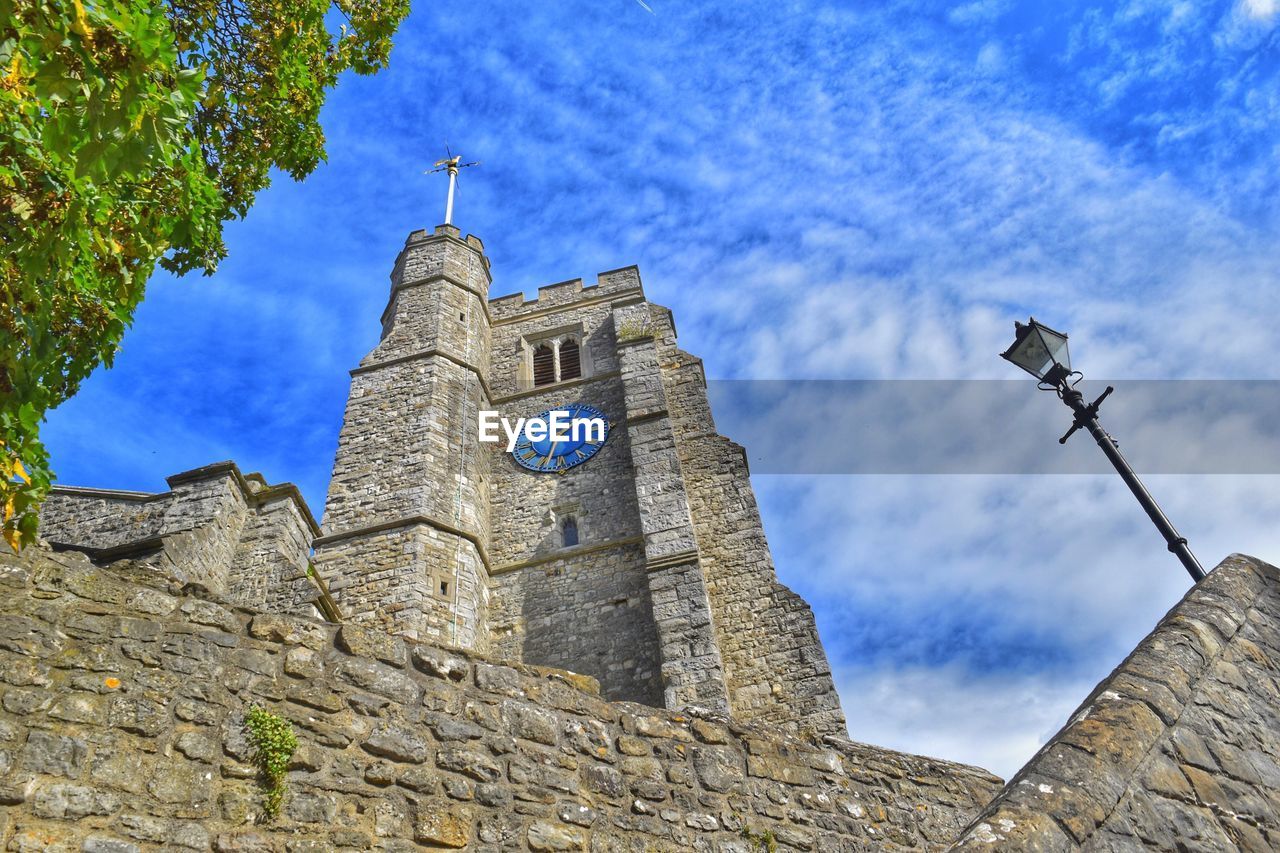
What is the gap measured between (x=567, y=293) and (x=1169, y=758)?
2009 cm

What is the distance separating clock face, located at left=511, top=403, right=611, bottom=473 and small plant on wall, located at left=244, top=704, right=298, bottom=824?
13.0m

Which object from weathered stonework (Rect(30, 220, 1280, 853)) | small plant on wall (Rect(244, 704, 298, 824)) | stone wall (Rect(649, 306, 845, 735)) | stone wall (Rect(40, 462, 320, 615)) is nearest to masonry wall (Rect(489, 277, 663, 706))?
stone wall (Rect(649, 306, 845, 735))

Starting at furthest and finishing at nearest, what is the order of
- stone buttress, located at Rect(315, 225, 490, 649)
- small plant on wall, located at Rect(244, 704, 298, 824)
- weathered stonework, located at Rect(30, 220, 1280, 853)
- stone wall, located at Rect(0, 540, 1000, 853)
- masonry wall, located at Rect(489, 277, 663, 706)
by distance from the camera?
1. masonry wall, located at Rect(489, 277, 663, 706)
2. stone buttress, located at Rect(315, 225, 490, 649)
3. small plant on wall, located at Rect(244, 704, 298, 824)
4. stone wall, located at Rect(0, 540, 1000, 853)
5. weathered stonework, located at Rect(30, 220, 1280, 853)

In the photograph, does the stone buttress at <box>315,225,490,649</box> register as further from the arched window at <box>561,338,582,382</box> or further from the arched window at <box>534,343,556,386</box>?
the arched window at <box>561,338,582,382</box>

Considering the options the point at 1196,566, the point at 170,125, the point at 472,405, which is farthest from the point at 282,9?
the point at 472,405

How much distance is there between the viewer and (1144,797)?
2943 millimetres

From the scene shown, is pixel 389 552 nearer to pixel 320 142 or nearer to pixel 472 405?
pixel 472 405

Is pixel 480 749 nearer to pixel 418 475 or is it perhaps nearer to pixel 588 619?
pixel 588 619

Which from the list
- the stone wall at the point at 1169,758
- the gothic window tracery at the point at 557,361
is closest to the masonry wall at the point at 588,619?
the gothic window tracery at the point at 557,361

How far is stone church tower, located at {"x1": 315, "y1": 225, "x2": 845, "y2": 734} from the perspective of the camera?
40.4ft

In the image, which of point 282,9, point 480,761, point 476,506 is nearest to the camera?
point 480,761

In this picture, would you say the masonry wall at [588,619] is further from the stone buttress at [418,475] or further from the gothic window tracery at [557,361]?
the gothic window tracery at [557,361]

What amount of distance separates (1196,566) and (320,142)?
6779mm

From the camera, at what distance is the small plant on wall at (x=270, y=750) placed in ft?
11.6
